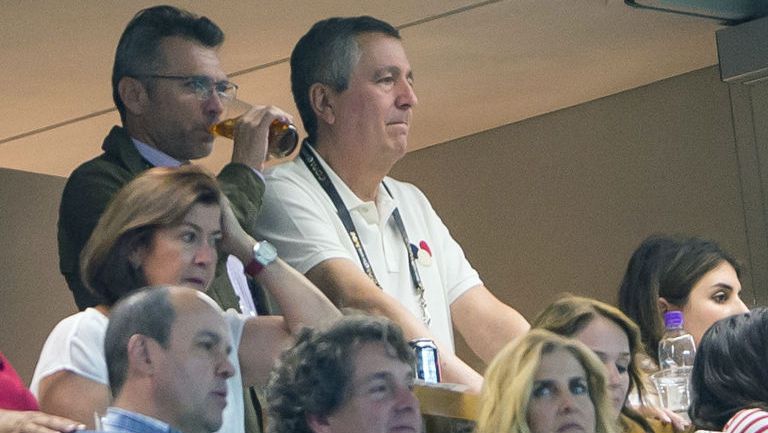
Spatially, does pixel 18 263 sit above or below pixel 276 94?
below

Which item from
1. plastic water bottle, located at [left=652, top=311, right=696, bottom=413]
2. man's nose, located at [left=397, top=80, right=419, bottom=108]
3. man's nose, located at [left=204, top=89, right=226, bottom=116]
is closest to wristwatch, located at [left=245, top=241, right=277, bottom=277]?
man's nose, located at [left=204, top=89, right=226, bottom=116]

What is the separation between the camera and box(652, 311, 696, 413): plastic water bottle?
3869 mm

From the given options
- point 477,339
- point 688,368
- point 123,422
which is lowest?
point 688,368

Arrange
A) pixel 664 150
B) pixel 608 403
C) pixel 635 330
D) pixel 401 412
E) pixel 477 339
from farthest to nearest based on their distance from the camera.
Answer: pixel 664 150 < pixel 477 339 < pixel 635 330 < pixel 608 403 < pixel 401 412

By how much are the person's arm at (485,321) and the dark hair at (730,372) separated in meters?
0.38

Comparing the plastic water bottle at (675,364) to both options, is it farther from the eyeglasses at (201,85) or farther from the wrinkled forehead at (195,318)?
the wrinkled forehead at (195,318)

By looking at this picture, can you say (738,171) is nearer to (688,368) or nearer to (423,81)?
(423,81)

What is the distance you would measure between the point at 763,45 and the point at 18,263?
107 inches

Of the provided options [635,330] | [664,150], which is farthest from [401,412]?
[664,150]

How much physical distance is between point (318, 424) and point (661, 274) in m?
1.83

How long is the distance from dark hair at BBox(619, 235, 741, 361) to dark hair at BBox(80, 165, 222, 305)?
63.9 inches

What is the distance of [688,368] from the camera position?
3877 millimetres

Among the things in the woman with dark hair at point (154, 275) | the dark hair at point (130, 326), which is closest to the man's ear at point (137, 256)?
the woman with dark hair at point (154, 275)

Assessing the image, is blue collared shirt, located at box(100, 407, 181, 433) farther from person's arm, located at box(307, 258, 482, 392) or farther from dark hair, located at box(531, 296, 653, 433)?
dark hair, located at box(531, 296, 653, 433)
